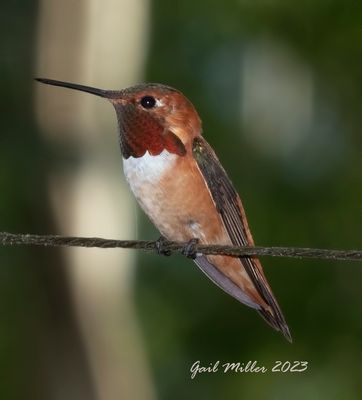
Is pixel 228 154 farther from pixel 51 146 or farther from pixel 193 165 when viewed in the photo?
pixel 193 165

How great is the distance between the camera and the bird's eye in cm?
373

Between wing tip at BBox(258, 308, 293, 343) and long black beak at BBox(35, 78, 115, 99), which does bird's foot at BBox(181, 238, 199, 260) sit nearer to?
wing tip at BBox(258, 308, 293, 343)

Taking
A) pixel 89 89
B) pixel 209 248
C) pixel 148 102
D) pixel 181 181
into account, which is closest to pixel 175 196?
pixel 181 181

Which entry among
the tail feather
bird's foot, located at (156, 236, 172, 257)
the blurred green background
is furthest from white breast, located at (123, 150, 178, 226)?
the blurred green background

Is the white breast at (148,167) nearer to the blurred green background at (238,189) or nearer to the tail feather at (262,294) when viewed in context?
the tail feather at (262,294)

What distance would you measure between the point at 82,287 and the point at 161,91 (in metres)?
5.46

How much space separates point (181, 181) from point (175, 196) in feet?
0.23

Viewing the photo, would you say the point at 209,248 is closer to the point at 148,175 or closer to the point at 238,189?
the point at 148,175

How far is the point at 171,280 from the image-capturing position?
39.1ft

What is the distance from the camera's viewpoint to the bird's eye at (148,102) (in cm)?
373

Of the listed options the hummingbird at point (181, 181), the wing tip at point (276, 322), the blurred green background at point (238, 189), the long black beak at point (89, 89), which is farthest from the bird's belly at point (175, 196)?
the blurred green background at point (238, 189)

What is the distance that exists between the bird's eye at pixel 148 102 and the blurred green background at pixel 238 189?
4.92 meters

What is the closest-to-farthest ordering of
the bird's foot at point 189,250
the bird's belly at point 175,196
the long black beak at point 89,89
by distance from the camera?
the long black beak at point 89,89, the bird's belly at point 175,196, the bird's foot at point 189,250

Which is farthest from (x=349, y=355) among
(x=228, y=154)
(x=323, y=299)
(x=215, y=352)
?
(x=228, y=154)
